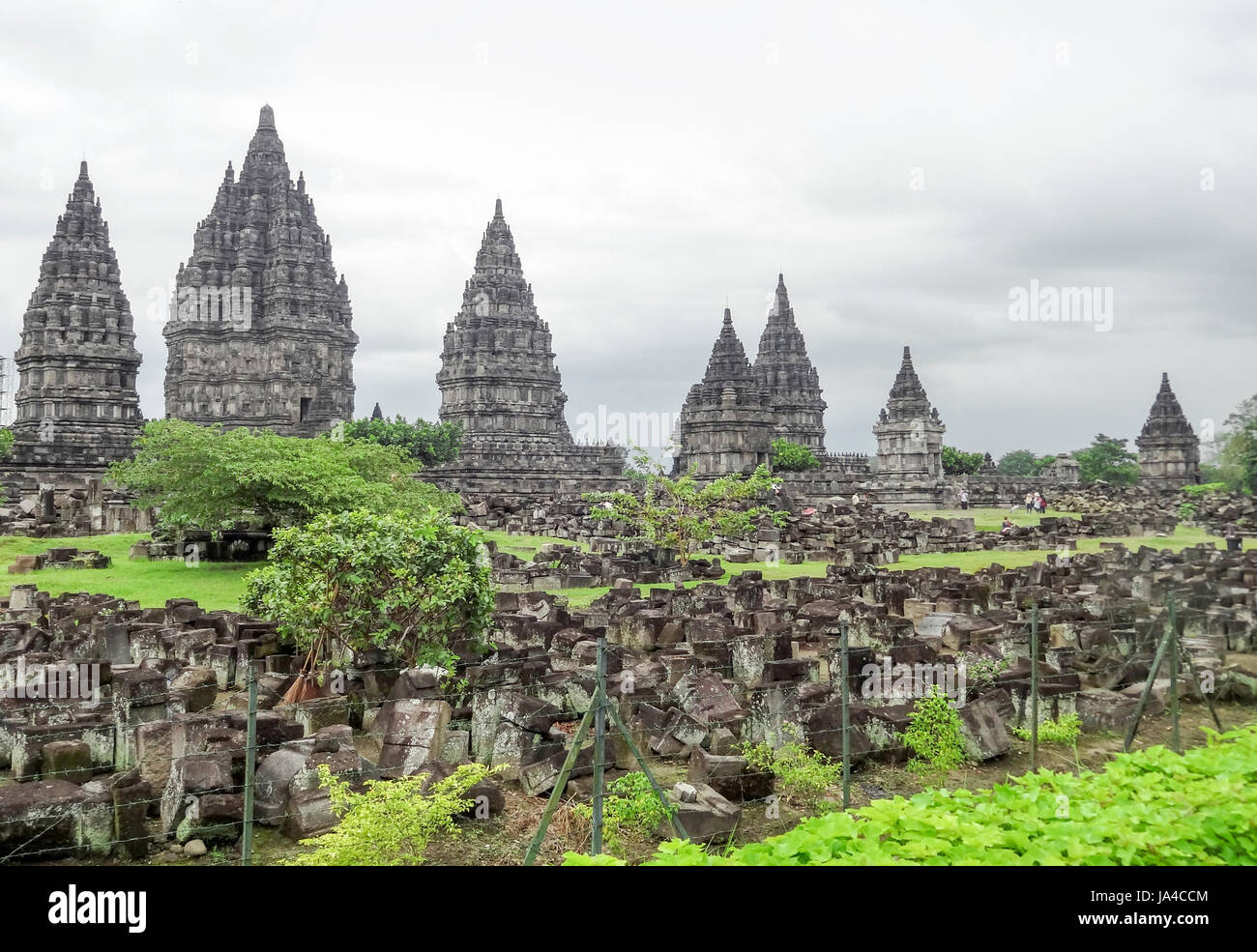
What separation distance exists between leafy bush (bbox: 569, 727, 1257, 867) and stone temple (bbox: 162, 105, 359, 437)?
1904 inches

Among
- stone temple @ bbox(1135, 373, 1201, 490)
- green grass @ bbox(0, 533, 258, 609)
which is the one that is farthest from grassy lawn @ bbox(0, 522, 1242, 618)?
stone temple @ bbox(1135, 373, 1201, 490)

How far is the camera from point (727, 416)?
47625 mm

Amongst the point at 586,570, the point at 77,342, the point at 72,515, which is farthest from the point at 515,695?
the point at 77,342

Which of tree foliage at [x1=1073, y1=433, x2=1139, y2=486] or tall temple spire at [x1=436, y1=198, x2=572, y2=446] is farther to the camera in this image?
tree foliage at [x1=1073, y1=433, x2=1139, y2=486]

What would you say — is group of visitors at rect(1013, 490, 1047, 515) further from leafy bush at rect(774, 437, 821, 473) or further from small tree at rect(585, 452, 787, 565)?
small tree at rect(585, 452, 787, 565)

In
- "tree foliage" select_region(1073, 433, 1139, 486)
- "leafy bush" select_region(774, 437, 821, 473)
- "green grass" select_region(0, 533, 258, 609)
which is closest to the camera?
"green grass" select_region(0, 533, 258, 609)

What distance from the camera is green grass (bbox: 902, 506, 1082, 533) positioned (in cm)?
3538

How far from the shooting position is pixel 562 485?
149 ft

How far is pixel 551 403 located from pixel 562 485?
1122 cm

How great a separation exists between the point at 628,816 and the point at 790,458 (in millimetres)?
45824

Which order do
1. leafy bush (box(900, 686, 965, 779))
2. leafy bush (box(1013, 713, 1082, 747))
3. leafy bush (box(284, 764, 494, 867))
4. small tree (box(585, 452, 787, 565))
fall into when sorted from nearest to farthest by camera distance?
leafy bush (box(284, 764, 494, 867)), leafy bush (box(900, 686, 965, 779)), leafy bush (box(1013, 713, 1082, 747)), small tree (box(585, 452, 787, 565))

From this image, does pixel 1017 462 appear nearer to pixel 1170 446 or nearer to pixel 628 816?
pixel 1170 446
